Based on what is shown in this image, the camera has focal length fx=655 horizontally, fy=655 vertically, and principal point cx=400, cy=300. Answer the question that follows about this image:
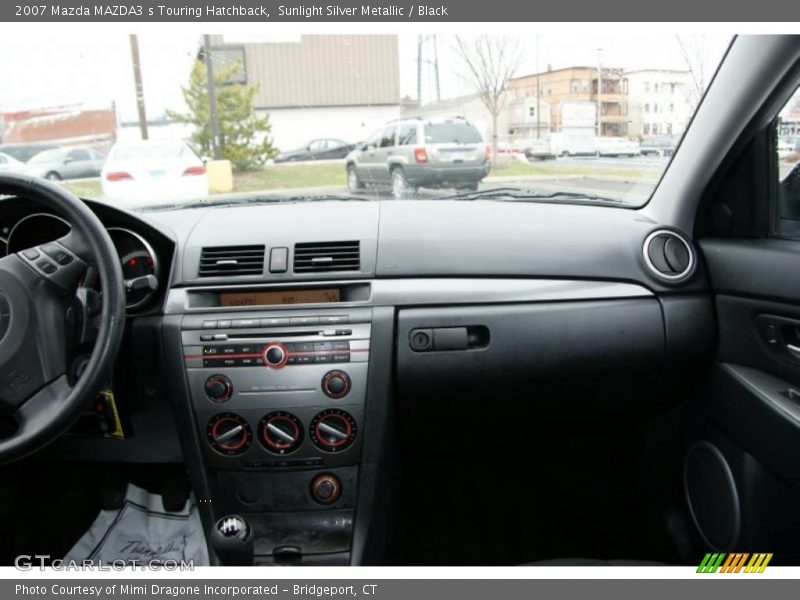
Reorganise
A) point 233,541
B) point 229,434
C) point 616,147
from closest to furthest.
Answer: point 233,541 → point 229,434 → point 616,147

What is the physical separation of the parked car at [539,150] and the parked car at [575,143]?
0.02 metres

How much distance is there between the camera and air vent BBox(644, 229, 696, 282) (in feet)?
7.70

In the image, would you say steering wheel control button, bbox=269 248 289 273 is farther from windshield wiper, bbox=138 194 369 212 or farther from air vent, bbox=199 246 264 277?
windshield wiper, bbox=138 194 369 212

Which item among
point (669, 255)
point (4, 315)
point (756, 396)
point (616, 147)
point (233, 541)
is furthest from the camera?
point (616, 147)

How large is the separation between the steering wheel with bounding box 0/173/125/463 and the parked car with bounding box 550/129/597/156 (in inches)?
70.2

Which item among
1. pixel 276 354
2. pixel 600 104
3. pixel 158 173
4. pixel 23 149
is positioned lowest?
pixel 276 354

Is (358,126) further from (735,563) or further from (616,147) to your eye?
(735,563)

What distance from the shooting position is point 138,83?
8.96ft

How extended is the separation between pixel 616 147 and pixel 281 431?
66.4 inches

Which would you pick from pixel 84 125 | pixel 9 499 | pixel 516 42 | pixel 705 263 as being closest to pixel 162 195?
pixel 84 125

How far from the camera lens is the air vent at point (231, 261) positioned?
227 centimetres

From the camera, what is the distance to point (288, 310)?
2184 millimetres

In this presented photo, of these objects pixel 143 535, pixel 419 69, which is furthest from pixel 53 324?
pixel 419 69

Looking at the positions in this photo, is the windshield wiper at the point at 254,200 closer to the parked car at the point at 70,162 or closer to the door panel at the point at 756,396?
the parked car at the point at 70,162
